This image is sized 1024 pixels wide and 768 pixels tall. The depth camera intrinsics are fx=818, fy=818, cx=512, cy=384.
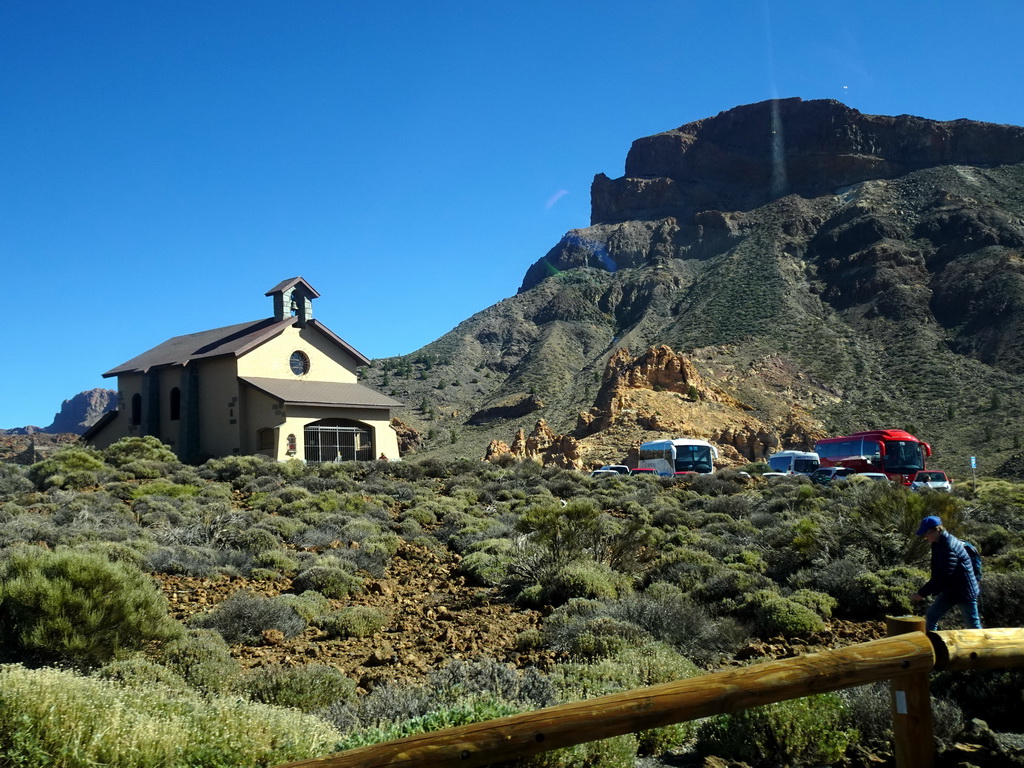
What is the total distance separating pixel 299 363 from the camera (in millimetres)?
32656

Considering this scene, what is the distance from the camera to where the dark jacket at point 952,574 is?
750 centimetres

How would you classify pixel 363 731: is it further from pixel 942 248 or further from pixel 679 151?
pixel 679 151

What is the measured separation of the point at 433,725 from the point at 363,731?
2.34 ft

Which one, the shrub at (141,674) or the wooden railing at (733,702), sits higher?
the wooden railing at (733,702)

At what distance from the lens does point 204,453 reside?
31391 mm

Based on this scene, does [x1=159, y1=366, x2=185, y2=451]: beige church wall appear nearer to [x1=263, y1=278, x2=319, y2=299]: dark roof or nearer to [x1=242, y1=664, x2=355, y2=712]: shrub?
[x1=263, y1=278, x2=319, y2=299]: dark roof

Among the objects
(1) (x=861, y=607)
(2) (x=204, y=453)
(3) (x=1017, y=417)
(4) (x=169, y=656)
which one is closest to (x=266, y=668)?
(4) (x=169, y=656)

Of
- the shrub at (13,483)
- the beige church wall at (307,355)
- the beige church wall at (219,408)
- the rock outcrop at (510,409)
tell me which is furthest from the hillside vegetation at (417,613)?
the rock outcrop at (510,409)

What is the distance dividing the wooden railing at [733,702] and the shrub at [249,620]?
6.85m

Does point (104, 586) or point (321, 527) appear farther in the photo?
point (321, 527)

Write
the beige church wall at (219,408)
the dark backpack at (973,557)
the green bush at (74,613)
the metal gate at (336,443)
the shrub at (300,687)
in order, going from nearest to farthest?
the shrub at (300,687) → the green bush at (74,613) → the dark backpack at (973,557) → the metal gate at (336,443) → the beige church wall at (219,408)

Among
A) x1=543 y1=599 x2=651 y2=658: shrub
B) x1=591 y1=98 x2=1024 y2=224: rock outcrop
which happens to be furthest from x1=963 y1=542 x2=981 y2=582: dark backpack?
x1=591 y1=98 x2=1024 y2=224: rock outcrop

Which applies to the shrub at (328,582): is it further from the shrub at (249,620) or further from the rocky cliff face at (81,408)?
the rocky cliff face at (81,408)

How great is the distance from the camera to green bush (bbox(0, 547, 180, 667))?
7.54m
